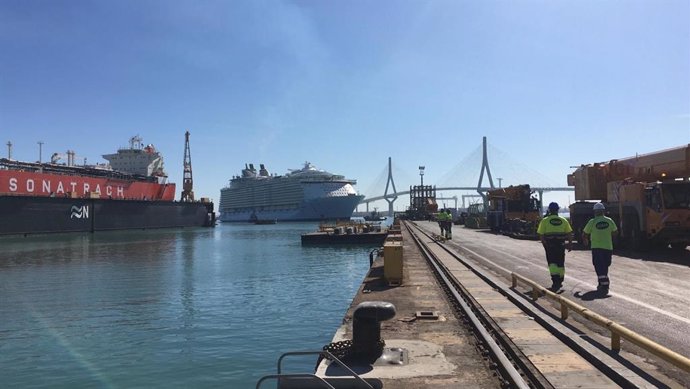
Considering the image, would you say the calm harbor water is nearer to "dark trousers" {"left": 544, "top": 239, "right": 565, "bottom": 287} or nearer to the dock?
the dock

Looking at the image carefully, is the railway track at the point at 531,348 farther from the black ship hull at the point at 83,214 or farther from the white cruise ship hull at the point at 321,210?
the white cruise ship hull at the point at 321,210

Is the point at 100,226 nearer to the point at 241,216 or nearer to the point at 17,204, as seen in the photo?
the point at 17,204

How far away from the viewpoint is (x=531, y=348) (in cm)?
648

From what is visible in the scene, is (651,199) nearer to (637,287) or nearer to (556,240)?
(637,287)

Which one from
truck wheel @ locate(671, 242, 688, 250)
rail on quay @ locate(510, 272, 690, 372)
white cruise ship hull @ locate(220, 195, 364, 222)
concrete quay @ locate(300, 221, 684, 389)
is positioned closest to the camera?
rail on quay @ locate(510, 272, 690, 372)

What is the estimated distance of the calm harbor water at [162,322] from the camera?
9711 millimetres

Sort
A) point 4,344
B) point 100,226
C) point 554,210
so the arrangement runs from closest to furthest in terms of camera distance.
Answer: point 554,210
point 4,344
point 100,226

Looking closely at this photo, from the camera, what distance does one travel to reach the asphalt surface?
7227 millimetres

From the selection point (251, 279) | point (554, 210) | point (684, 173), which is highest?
point (684, 173)

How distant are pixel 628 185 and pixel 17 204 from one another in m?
68.5

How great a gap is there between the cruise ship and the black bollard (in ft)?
440

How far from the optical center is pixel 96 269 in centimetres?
2828

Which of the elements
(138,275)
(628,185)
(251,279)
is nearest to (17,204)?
(138,275)

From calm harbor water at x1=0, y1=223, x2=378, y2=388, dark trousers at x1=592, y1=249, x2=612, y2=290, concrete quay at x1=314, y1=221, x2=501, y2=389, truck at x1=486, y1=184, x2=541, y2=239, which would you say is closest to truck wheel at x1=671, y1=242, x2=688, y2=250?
dark trousers at x1=592, y1=249, x2=612, y2=290
